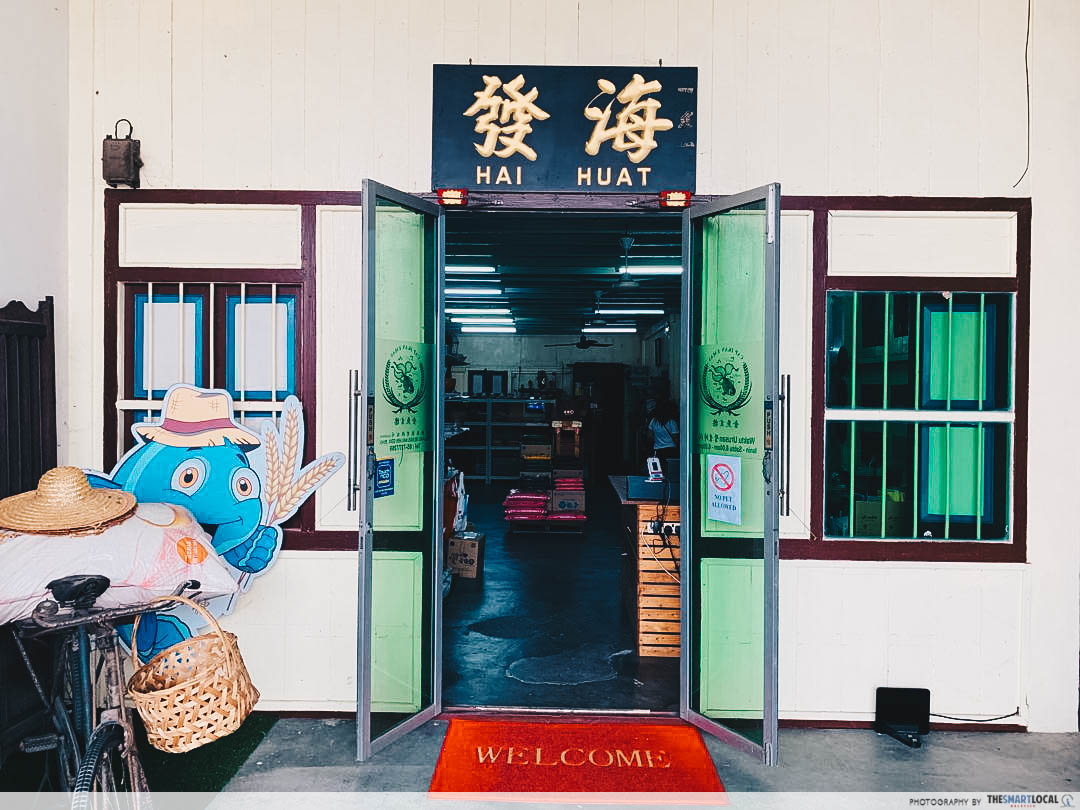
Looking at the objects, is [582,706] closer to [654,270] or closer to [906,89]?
[906,89]

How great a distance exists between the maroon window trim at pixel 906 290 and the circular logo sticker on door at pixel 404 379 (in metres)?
2.09

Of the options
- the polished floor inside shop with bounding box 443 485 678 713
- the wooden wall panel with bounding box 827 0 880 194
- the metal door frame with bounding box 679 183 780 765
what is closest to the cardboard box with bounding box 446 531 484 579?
the polished floor inside shop with bounding box 443 485 678 713

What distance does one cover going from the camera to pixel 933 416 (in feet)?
13.9

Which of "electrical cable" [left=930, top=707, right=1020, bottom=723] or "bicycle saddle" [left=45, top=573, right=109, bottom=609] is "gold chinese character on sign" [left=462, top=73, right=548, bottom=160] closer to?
"bicycle saddle" [left=45, top=573, right=109, bottom=609]

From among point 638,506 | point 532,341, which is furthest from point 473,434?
point 638,506

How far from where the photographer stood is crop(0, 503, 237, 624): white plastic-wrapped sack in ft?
9.65

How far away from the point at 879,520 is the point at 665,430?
6.27 metres

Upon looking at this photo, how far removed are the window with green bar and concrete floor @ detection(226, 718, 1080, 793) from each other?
1040mm

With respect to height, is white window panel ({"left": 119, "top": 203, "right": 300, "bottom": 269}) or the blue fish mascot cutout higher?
white window panel ({"left": 119, "top": 203, "right": 300, "bottom": 269})

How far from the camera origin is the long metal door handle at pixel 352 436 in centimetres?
412

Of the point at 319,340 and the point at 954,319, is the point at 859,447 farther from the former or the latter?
the point at 319,340

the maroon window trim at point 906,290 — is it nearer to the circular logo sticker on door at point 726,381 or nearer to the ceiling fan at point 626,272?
the circular logo sticker on door at point 726,381

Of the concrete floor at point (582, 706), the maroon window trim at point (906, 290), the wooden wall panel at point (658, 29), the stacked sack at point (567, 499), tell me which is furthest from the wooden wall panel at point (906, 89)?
the stacked sack at point (567, 499)

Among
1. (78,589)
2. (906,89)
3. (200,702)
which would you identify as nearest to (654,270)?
(906,89)
